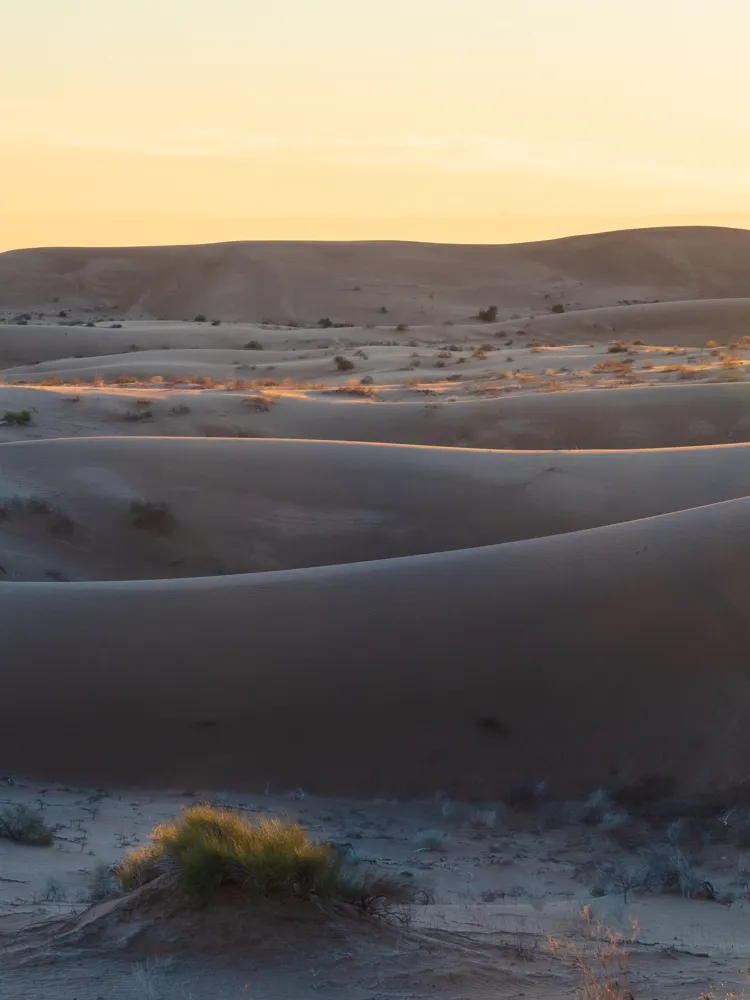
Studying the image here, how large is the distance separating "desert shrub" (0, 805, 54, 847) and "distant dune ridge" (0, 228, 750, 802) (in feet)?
4.36

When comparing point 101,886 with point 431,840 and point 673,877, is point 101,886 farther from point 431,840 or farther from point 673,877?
point 673,877

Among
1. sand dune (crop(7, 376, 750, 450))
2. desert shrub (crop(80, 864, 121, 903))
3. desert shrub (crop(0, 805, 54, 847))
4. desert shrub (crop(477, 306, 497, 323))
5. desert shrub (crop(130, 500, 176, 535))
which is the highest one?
desert shrub (crop(477, 306, 497, 323))

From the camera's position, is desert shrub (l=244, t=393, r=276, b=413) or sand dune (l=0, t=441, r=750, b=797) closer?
sand dune (l=0, t=441, r=750, b=797)

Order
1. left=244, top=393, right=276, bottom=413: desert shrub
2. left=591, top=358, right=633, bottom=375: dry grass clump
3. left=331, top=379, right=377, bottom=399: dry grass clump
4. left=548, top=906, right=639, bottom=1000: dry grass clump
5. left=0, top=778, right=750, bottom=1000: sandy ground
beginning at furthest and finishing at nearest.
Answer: left=591, top=358, right=633, bottom=375: dry grass clump
left=331, top=379, right=377, bottom=399: dry grass clump
left=244, top=393, right=276, bottom=413: desert shrub
left=0, top=778, right=750, bottom=1000: sandy ground
left=548, top=906, right=639, bottom=1000: dry grass clump

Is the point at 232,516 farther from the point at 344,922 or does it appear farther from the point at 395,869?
the point at 344,922

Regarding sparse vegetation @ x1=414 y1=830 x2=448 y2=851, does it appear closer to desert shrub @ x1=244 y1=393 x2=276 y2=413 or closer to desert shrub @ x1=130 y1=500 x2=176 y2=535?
desert shrub @ x1=130 y1=500 x2=176 y2=535

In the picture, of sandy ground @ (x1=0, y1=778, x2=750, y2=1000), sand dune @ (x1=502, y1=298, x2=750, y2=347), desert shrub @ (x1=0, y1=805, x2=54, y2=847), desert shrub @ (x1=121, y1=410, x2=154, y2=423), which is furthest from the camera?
sand dune @ (x1=502, y1=298, x2=750, y2=347)

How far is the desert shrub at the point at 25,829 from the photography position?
7039 mm

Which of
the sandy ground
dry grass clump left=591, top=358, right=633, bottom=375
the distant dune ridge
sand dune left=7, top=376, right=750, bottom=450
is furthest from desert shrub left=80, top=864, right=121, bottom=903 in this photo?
dry grass clump left=591, top=358, right=633, bottom=375

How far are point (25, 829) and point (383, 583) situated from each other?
12.6 ft

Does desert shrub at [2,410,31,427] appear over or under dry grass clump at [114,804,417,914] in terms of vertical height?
over

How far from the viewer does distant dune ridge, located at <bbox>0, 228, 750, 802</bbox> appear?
28.7ft

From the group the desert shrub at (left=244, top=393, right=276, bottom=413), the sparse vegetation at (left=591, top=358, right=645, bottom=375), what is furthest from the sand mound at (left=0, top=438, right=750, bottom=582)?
the sparse vegetation at (left=591, top=358, right=645, bottom=375)

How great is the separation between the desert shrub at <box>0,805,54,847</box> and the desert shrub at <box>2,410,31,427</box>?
1280cm
